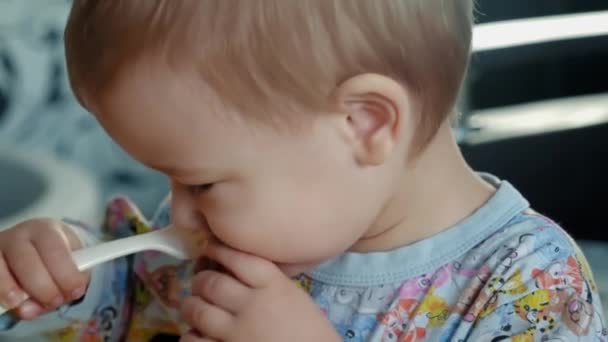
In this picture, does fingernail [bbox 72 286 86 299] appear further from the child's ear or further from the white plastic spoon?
the child's ear

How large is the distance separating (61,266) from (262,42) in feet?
0.55

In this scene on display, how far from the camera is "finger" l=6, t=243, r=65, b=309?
0.46 m

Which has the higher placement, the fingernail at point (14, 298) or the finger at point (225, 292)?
the finger at point (225, 292)

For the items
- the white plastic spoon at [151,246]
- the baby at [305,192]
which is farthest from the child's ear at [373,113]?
the white plastic spoon at [151,246]

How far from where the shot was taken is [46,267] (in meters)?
0.46

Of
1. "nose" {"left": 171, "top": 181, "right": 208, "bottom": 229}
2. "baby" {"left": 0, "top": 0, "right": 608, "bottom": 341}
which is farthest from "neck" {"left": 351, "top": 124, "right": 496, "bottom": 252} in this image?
"nose" {"left": 171, "top": 181, "right": 208, "bottom": 229}

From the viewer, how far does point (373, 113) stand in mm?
408

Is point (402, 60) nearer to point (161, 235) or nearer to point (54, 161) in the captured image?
point (161, 235)

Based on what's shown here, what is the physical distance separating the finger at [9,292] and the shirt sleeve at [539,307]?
22cm

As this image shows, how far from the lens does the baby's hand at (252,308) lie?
0.44 metres

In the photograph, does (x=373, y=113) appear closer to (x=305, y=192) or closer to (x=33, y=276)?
(x=305, y=192)

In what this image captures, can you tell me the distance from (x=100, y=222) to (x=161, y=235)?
15 cm

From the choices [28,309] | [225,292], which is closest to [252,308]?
[225,292]

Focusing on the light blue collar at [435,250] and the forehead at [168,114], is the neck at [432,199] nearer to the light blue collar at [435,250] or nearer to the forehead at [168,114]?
the light blue collar at [435,250]
